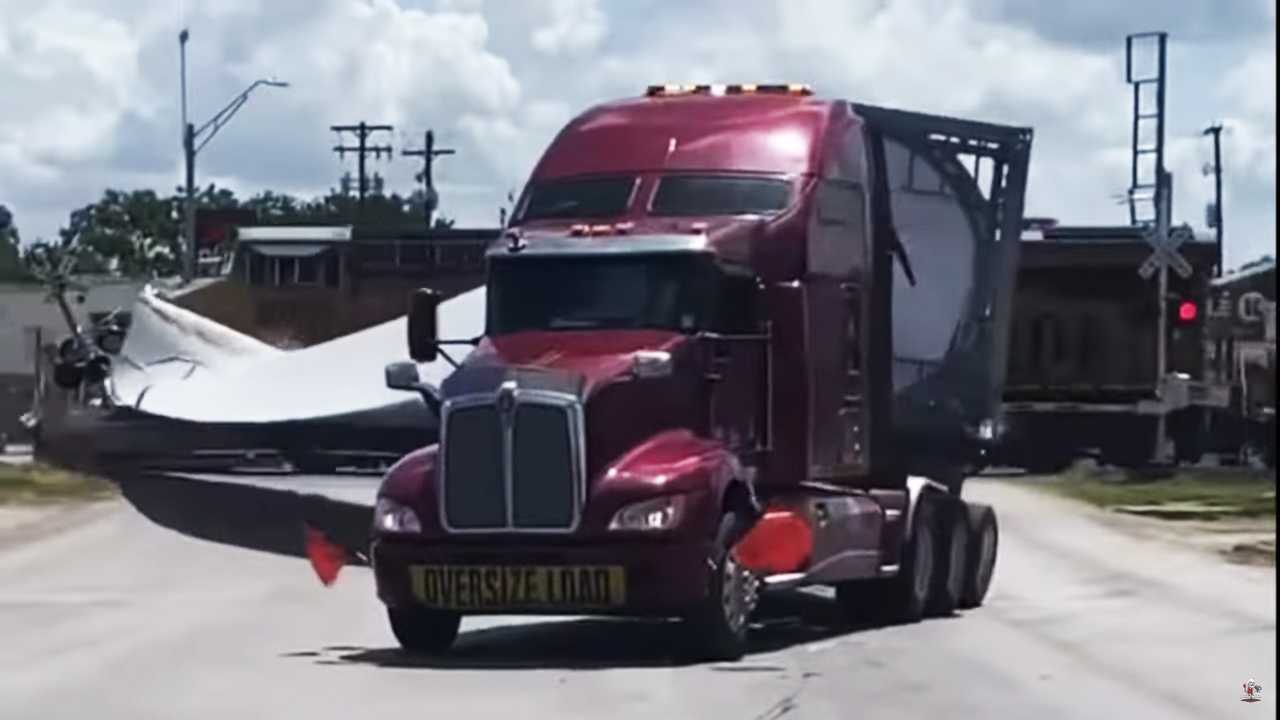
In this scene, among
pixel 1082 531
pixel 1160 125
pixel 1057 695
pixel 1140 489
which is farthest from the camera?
pixel 1160 125

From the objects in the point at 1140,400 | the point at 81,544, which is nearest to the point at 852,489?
the point at 81,544

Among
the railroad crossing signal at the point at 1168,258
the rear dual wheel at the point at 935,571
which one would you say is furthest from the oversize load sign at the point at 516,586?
the railroad crossing signal at the point at 1168,258

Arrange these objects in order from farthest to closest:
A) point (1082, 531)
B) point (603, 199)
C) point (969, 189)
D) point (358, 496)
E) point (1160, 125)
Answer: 1. point (1160, 125)
2. point (1082, 531)
3. point (358, 496)
4. point (969, 189)
5. point (603, 199)

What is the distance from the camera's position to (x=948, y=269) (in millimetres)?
22984

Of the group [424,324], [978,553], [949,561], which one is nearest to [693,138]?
[424,324]

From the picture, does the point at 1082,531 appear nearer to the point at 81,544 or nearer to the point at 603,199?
the point at 81,544

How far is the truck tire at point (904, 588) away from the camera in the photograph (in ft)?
70.9

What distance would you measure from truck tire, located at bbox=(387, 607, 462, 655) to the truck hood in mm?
1573

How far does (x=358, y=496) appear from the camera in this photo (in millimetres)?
33594

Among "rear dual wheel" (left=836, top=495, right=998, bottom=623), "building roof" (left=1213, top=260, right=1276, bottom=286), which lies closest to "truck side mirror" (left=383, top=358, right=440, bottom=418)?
"rear dual wheel" (left=836, top=495, right=998, bottom=623)

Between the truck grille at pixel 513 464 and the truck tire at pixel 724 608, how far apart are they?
0.97 m

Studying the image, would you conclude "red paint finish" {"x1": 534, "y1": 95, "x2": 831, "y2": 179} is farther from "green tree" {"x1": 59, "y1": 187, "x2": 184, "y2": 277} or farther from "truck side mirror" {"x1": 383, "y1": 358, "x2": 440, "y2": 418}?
"green tree" {"x1": 59, "y1": 187, "x2": 184, "y2": 277}

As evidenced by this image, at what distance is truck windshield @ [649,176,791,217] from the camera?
19.7 m

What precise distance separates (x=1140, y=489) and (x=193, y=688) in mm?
34199
